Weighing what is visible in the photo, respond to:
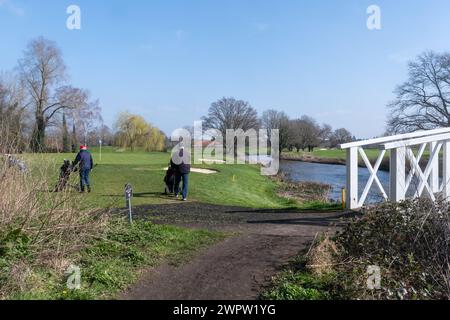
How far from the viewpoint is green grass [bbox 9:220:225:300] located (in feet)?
14.6

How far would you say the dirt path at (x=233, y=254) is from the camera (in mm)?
4594

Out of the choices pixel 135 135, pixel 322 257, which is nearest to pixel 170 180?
pixel 322 257

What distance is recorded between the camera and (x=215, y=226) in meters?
8.03

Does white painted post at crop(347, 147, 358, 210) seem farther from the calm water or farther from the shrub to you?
the shrub

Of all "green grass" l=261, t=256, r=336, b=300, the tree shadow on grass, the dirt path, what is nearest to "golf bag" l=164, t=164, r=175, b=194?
the dirt path

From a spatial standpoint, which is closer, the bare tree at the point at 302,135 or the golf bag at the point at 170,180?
the golf bag at the point at 170,180

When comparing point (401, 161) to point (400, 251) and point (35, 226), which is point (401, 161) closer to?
point (400, 251)

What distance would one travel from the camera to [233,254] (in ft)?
19.7

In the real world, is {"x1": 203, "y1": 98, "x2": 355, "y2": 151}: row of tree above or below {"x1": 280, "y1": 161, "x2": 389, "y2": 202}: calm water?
above

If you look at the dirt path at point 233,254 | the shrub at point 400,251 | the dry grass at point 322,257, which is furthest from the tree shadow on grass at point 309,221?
the dry grass at point 322,257

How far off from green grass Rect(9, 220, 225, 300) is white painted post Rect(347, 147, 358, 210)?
3922 millimetres

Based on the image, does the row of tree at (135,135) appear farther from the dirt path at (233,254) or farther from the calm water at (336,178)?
the dirt path at (233,254)

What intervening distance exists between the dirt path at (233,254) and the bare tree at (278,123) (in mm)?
62204

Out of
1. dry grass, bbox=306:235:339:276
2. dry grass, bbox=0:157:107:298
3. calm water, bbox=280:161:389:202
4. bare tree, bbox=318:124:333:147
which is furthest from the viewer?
bare tree, bbox=318:124:333:147
